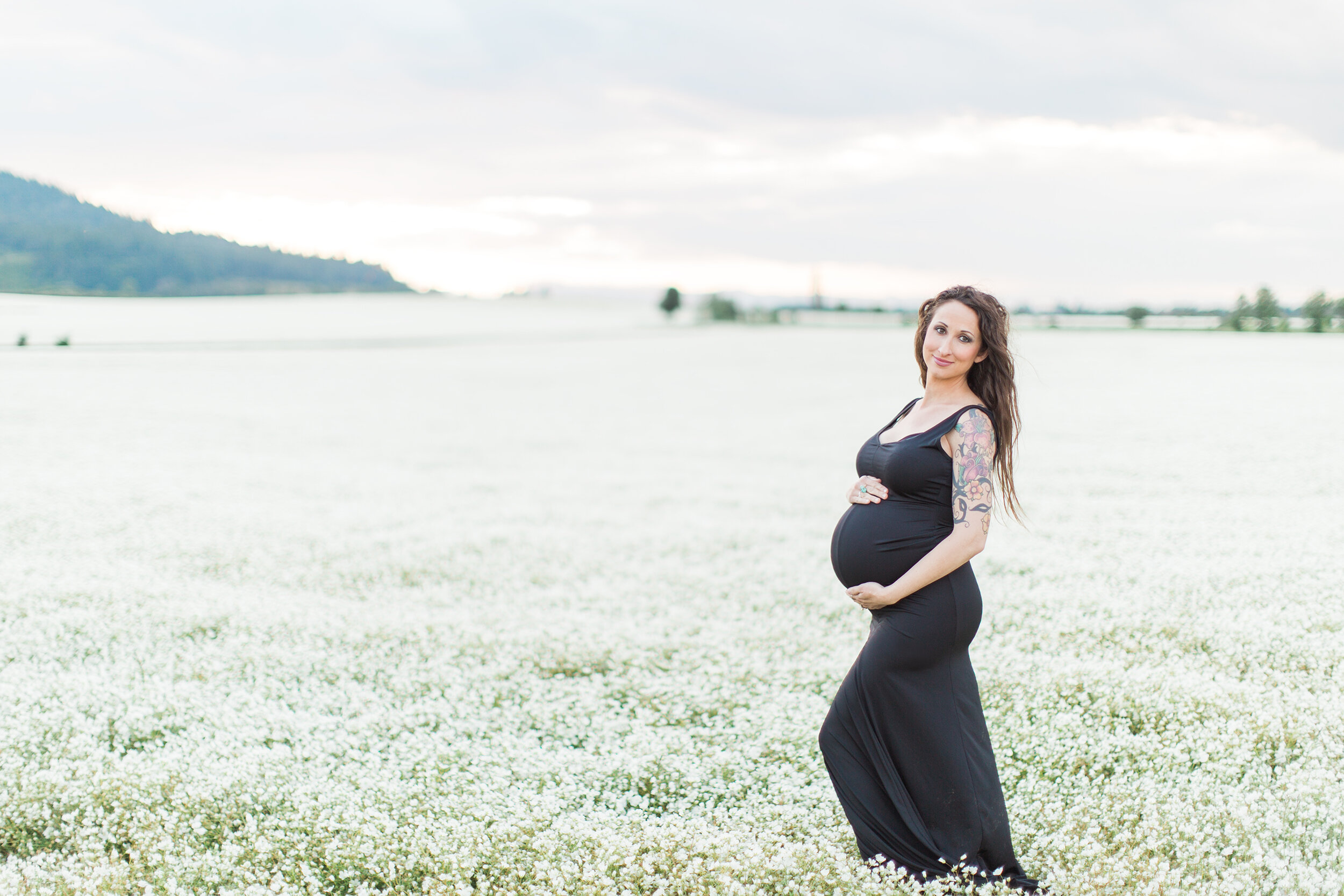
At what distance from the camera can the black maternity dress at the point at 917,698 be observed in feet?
15.4

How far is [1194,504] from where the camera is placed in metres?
15.2

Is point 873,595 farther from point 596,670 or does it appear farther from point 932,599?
point 596,670

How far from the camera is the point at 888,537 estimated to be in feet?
15.5

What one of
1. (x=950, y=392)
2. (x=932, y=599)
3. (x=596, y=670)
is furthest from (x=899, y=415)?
(x=596, y=670)

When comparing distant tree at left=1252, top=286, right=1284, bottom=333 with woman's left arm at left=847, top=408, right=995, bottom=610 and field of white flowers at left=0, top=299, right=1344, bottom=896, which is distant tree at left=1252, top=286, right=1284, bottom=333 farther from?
woman's left arm at left=847, top=408, right=995, bottom=610

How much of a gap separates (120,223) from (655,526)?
109ft

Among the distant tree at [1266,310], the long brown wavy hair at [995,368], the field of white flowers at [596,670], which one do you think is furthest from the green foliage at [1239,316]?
the long brown wavy hair at [995,368]

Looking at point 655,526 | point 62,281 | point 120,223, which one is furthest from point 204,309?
point 655,526

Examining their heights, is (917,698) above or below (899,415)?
below

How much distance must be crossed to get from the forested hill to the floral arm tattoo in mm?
32471

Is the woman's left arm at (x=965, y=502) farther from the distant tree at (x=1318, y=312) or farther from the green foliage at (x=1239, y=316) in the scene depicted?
the green foliage at (x=1239, y=316)

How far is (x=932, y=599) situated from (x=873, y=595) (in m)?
0.32

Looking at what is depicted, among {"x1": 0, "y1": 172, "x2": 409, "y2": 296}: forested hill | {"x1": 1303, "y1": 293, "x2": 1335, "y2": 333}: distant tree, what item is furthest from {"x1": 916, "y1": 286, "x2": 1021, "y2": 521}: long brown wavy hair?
{"x1": 1303, "y1": 293, "x2": 1335, "y2": 333}: distant tree

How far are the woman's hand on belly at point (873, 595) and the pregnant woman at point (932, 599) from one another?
1cm
